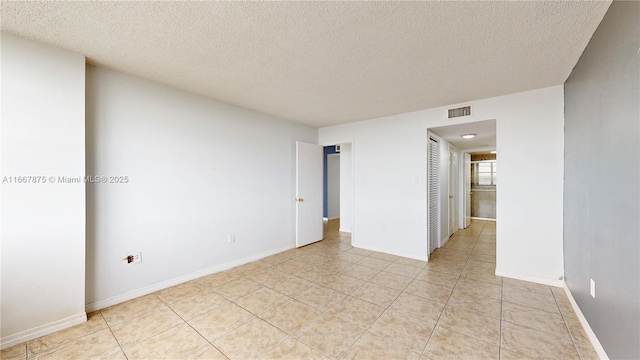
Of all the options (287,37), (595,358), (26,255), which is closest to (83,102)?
(26,255)

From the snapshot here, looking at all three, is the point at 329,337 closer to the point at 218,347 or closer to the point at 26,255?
the point at 218,347

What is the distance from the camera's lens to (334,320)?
2211mm

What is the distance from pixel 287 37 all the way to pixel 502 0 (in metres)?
1.44

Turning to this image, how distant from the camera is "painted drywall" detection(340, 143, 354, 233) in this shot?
5.66m

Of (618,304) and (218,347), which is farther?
(218,347)

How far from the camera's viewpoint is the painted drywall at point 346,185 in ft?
18.6

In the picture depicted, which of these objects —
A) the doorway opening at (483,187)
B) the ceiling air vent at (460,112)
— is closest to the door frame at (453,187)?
the doorway opening at (483,187)

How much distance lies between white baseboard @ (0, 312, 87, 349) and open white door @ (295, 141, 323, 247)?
9.63 feet

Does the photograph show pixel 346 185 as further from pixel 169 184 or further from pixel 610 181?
pixel 610 181

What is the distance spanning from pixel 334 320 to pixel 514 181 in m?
2.79

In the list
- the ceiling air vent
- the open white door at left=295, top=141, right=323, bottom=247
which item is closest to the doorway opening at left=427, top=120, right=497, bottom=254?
the ceiling air vent

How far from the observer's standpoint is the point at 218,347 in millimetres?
1865

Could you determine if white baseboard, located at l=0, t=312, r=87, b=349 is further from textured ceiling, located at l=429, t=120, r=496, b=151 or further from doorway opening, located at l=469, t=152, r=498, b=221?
doorway opening, located at l=469, t=152, r=498, b=221

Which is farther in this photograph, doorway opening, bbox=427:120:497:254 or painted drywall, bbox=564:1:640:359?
doorway opening, bbox=427:120:497:254
